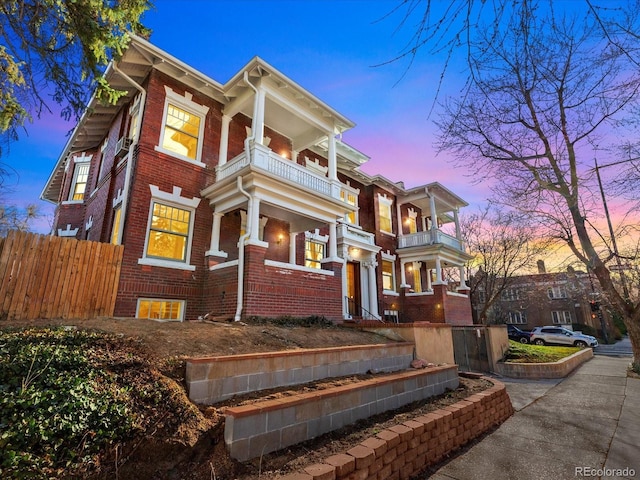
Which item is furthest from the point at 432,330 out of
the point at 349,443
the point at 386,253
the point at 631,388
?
the point at 386,253

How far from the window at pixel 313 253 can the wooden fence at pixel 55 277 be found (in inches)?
290

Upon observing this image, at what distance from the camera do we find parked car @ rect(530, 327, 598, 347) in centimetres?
2380

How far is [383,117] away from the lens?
126 inches

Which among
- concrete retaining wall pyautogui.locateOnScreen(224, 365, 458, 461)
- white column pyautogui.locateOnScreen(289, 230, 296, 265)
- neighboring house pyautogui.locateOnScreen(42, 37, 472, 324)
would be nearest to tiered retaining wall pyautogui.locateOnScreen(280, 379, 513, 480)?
concrete retaining wall pyautogui.locateOnScreen(224, 365, 458, 461)

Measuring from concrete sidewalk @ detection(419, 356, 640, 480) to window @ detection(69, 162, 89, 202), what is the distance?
17.0 meters

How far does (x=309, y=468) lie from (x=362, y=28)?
3.63 m

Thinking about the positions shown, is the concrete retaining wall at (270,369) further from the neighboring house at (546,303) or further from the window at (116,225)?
the neighboring house at (546,303)

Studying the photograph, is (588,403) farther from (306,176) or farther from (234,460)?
(306,176)

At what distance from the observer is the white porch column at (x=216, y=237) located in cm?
984

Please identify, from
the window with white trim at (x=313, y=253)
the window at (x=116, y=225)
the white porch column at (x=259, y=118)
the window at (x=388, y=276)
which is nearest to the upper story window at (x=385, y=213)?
the window at (x=388, y=276)

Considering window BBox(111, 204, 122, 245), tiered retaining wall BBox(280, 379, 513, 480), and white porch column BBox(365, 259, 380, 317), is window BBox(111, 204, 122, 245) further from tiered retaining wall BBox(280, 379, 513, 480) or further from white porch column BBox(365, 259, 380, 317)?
white porch column BBox(365, 259, 380, 317)

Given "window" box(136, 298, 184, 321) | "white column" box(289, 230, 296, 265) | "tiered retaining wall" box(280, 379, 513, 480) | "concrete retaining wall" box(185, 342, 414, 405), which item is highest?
"white column" box(289, 230, 296, 265)

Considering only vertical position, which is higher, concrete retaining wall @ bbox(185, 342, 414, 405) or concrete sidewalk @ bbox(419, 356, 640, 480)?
concrete retaining wall @ bbox(185, 342, 414, 405)

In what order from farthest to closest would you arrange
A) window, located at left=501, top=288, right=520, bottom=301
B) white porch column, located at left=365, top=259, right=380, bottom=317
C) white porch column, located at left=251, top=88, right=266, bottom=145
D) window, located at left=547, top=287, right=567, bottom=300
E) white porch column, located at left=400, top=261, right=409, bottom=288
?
1. window, located at left=547, top=287, right=567, bottom=300
2. window, located at left=501, top=288, right=520, bottom=301
3. white porch column, located at left=400, top=261, right=409, bottom=288
4. white porch column, located at left=365, top=259, right=380, bottom=317
5. white porch column, located at left=251, top=88, right=266, bottom=145
